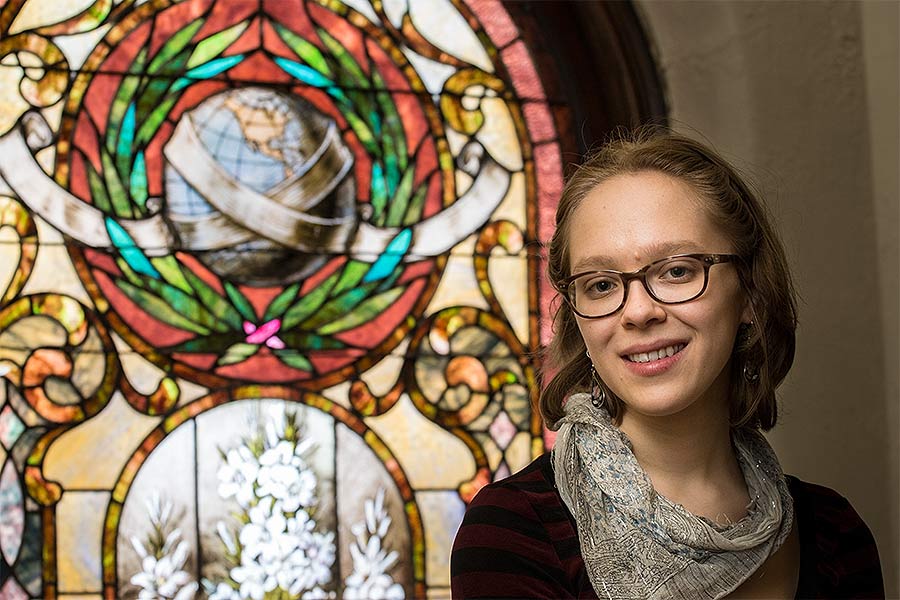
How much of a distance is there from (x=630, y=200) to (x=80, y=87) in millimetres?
1253

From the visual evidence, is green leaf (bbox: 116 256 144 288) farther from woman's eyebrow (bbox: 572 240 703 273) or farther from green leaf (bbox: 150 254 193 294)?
woman's eyebrow (bbox: 572 240 703 273)

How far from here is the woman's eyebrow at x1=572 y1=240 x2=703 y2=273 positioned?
1.17m

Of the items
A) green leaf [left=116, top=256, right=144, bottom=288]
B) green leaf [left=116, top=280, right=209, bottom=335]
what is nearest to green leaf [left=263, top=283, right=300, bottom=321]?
green leaf [left=116, top=280, right=209, bottom=335]

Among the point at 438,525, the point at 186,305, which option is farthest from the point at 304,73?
the point at 438,525

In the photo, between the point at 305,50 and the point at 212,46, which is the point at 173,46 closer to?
the point at 212,46

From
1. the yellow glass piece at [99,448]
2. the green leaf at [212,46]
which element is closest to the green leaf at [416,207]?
the green leaf at [212,46]

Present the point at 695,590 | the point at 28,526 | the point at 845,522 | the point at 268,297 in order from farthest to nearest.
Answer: the point at 268,297, the point at 28,526, the point at 845,522, the point at 695,590

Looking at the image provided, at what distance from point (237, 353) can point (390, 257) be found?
1.03 feet

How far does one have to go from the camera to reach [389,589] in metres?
2.13

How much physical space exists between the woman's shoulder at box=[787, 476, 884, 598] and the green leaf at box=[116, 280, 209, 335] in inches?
43.6

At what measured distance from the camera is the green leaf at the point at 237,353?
2121mm

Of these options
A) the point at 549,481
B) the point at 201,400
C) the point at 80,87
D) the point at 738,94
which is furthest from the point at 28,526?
the point at 738,94

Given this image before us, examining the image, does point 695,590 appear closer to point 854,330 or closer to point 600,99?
point 854,330

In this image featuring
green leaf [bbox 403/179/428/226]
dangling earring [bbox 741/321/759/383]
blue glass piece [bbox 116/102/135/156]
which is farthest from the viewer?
green leaf [bbox 403/179/428/226]
